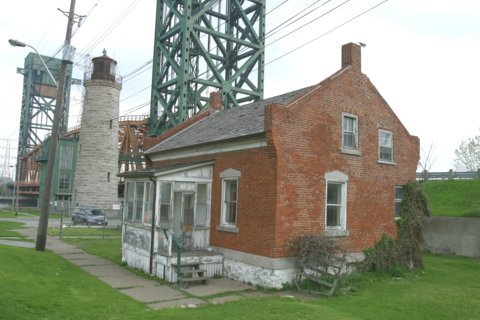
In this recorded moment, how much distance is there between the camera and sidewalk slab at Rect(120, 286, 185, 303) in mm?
11019

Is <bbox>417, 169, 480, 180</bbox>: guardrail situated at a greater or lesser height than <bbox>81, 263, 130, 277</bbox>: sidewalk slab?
greater

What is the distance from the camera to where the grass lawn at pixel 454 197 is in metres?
24.3

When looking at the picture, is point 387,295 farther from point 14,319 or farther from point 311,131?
point 14,319

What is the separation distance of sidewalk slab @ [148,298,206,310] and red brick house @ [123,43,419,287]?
2341 mm

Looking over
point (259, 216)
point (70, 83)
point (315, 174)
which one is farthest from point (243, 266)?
point (70, 83)

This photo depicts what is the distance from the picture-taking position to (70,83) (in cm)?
9412

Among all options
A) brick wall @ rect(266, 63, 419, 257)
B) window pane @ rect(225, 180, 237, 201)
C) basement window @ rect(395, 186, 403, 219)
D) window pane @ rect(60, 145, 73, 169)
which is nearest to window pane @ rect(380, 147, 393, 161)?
brick wall @ rect(266, 63, 419, 257)

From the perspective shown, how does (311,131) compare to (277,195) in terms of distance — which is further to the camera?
(311,131)

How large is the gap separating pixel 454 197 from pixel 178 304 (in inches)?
910

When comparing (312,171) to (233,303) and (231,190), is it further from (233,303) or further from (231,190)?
(233,303)

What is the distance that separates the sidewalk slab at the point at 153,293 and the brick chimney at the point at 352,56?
10.2 meters

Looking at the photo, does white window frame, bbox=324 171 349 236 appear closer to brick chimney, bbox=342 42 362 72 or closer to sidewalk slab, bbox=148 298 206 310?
brick chimney, bbox=342 42 362 72

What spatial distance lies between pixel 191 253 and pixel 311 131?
5757 mm

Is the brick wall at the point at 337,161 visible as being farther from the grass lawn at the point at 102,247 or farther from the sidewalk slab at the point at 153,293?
the grass lawn at the point at 102,247
